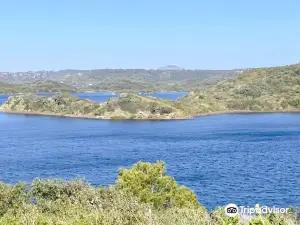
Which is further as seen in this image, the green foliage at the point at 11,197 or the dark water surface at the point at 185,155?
A: the dark water surface at the point at 185,155

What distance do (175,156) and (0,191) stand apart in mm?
52901

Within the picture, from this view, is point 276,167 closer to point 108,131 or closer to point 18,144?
point 18,144

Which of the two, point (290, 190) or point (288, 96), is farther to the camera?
point (288, 96)

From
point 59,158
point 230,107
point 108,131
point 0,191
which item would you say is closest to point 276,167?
point 59,158

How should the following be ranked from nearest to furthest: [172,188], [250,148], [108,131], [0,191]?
[0,191]
[172,188]
[250,148]
[108,131]

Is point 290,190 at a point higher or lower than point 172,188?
lower

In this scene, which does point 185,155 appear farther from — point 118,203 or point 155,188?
point 118,203

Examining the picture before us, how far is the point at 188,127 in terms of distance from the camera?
13738 centimetres

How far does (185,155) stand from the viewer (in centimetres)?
8406

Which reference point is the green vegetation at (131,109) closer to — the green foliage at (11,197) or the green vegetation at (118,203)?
the green vegetation at (118,203)

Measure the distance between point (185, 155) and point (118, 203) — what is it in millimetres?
58855

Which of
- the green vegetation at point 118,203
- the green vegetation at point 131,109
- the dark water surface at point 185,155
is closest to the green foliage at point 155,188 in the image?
the green vegetation at point 118,203

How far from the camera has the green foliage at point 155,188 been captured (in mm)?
34688

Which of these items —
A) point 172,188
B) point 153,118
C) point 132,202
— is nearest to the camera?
point 132,202
